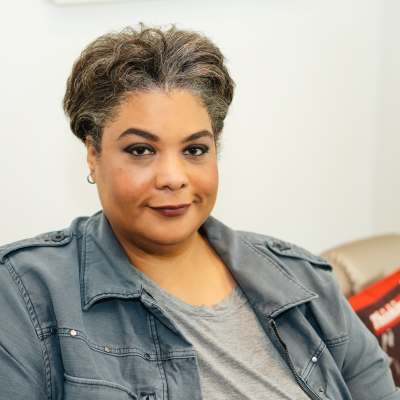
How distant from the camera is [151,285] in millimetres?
1142

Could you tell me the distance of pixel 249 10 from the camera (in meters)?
1.68

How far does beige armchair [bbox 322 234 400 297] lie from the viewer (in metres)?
1.58

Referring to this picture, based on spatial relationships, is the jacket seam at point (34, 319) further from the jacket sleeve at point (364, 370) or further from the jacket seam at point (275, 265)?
the jacket sleeve at point (364, 370)

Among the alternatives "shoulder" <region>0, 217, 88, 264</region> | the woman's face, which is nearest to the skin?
the woman's face

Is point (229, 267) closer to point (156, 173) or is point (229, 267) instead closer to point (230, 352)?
point (230, 352)

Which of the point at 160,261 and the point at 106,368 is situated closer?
the point at 106,368

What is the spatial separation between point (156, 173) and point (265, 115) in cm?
87

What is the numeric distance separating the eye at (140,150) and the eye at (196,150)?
0.29ft

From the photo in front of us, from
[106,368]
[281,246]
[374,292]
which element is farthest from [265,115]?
[106,368]

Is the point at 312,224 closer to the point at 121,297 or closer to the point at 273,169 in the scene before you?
the point at 273,169

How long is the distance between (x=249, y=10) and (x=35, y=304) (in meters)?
1.21

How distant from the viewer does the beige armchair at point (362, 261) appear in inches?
62.3

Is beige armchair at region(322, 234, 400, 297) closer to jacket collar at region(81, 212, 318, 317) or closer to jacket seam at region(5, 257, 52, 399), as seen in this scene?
jacket collar at region(81, 212, 318, 317)

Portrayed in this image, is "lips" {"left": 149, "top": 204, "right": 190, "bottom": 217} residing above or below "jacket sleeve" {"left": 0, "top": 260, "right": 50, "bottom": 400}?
above
